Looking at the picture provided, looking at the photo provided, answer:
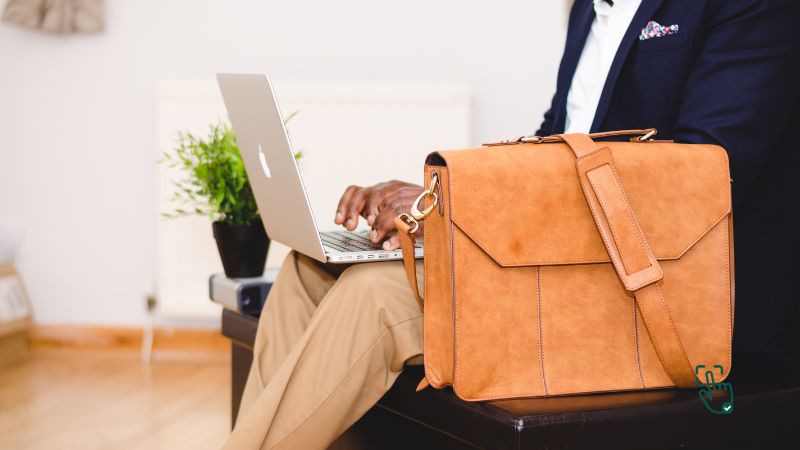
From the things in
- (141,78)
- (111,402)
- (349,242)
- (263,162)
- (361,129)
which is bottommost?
(111,402)

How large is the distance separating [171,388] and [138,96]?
90cm

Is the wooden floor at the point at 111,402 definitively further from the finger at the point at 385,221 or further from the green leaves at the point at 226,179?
the finger at the point at 385,221

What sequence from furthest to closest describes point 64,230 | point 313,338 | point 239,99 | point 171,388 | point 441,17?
A: 1. point 64,230
2. point 441,17
3. point 171,388
4. point 239,99
5. point 313,338

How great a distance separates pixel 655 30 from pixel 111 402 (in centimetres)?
167

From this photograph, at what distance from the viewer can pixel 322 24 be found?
2.56 m

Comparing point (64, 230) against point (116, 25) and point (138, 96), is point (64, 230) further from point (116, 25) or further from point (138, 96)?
point (116, 25)

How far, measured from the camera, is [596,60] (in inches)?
54.1

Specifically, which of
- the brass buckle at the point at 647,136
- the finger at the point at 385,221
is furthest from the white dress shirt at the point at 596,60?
the finger at the point at 385,221

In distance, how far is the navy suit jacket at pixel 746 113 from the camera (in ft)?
3.43

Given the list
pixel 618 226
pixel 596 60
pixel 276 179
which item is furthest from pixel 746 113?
pixel 276 179

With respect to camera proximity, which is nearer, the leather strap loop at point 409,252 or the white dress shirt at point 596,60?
the leather strap loop at point 409,252

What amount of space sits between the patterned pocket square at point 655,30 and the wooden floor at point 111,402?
125 cm

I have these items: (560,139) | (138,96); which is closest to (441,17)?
(138,96)

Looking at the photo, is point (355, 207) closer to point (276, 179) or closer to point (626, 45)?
point (276, 179)
